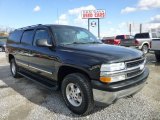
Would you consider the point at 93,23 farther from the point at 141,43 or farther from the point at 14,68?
the point at 14,68

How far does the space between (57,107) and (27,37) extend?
2.65 meters

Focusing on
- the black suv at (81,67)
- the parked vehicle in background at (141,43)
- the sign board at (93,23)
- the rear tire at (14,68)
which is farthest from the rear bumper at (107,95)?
the sign board at (93,23)

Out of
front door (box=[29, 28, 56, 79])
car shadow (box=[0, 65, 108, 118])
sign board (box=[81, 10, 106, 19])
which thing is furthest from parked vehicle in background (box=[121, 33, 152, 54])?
front door (box=[29, 28, 56, 79])

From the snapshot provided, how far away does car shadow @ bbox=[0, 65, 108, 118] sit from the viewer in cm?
445

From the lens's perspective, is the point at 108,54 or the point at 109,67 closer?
the point at 109,67

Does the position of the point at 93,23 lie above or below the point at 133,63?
above

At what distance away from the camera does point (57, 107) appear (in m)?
4.64

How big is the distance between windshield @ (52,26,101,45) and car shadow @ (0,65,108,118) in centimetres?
144

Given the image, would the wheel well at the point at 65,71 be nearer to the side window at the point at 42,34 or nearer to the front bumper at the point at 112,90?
the front bumper at the point at 112,90

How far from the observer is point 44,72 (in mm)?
5156

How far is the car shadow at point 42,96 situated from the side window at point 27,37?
138cm

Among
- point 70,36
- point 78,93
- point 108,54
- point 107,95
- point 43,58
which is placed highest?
point 70,36

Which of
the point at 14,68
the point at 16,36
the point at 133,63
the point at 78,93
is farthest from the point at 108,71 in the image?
the point at 14,68

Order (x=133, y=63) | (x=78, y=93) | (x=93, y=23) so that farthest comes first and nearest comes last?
1. (x=93, y=23)
2. (x=78, y=93)
3. (x=133, y=63)
